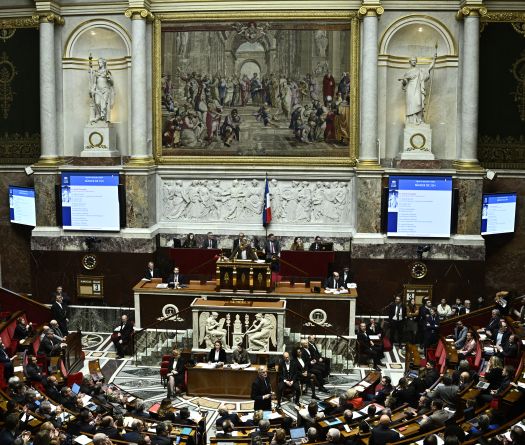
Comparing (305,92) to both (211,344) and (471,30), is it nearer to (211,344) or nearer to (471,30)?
(471,30)

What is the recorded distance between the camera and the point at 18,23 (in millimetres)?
27672

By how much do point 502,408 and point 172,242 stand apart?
15.2m

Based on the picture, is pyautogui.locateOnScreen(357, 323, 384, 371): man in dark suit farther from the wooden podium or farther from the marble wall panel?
the marble wall panel

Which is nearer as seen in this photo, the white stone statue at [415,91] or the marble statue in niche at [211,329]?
the marble statue in niche at [211,329]

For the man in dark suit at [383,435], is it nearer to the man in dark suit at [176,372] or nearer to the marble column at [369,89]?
the man in dark suit at [176,372]

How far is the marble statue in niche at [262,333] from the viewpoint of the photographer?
73.5 feet

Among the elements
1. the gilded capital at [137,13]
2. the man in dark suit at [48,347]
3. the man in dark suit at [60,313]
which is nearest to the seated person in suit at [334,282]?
the man in dark suit at [60,313]

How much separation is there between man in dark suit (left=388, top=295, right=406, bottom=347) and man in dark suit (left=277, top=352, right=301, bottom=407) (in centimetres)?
537

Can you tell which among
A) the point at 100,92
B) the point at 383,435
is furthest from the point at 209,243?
the point at 383,435

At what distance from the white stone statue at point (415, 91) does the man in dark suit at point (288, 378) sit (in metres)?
10.6

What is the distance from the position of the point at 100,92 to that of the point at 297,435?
16.7 meters

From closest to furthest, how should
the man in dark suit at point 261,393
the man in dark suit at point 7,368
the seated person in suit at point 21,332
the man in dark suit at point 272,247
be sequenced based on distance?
the man in dark suit at point 7,368 → the man in dark suit at point 261,393 → the seated person in suit at point 21,332 → the man in dark suit at point 272,247

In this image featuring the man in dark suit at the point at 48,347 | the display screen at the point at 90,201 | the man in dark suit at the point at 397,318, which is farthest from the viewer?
the display screen at the point at 90,201

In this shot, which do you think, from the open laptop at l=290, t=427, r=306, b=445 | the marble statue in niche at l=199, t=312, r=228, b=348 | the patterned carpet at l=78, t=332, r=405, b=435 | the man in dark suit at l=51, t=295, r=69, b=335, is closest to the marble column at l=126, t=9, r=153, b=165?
the man in dark suit at l=51, t=295, r=69, b=335
